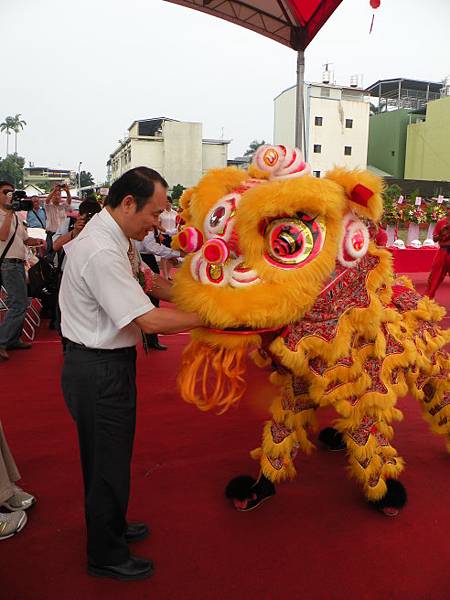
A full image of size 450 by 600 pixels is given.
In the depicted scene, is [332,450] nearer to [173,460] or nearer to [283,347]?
[173,460]

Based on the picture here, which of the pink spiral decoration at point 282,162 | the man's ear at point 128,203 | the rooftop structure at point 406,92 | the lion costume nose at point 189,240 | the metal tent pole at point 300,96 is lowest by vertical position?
the lion costume nose at point 189,240

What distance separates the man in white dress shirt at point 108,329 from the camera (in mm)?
1451

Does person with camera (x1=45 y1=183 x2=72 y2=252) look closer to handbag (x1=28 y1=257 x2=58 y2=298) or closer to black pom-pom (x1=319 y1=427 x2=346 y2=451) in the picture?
handbag (x1=28 y1=257 x2=58 y2=298)

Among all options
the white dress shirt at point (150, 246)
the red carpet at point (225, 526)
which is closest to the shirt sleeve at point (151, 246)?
the white dress shirt at point (150, 246)

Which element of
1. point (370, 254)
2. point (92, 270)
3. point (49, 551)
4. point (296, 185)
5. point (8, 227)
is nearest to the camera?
point (92, 270)

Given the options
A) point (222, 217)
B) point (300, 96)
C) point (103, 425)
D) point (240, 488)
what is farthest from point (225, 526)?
point (300, 96)

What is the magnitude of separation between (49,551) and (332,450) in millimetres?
1543

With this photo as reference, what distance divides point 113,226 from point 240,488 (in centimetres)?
132

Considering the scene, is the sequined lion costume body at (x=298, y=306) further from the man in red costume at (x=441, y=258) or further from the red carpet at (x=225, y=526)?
the man in red costume at (x=441, y=258)

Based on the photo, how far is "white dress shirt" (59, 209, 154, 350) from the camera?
4.71 feet

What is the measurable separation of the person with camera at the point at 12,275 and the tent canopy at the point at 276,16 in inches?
133

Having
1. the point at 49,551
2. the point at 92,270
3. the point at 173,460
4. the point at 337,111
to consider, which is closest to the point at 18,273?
the point at 173,460

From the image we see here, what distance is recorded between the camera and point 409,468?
100 inches

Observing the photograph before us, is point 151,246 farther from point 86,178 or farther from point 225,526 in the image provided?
point 86,178
